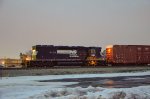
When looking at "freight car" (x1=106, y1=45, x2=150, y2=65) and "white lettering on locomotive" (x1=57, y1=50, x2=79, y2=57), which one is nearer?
"white lettering on locomotive" (x1=57, y1=50, x2=79, y2=57)

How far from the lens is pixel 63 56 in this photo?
57094 millimetres

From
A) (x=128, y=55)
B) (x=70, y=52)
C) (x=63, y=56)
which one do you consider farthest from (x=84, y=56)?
(x=128, y=55)

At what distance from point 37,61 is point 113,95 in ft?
127

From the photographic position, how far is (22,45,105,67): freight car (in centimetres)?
5469

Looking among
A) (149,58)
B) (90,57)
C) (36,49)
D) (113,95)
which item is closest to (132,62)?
(149,58)

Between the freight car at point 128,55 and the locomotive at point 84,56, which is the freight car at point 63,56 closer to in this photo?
the locomotive at point 84,56

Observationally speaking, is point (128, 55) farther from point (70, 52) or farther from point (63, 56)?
point (63, 56)

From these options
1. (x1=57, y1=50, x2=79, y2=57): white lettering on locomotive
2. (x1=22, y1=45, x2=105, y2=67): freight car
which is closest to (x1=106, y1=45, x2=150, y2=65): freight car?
(x1=22, y1=45, x2=105, y2=67): freight car

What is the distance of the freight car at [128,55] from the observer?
6003 cm

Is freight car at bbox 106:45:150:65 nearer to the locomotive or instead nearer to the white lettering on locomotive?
the locomotive

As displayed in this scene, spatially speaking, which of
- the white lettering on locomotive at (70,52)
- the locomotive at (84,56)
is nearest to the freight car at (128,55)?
the locomotive at (84,56)

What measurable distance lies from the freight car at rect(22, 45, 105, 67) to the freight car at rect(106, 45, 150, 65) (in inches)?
89.6

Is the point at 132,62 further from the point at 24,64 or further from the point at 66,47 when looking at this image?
the point at 24,64

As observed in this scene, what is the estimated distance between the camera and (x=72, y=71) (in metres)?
43.9
